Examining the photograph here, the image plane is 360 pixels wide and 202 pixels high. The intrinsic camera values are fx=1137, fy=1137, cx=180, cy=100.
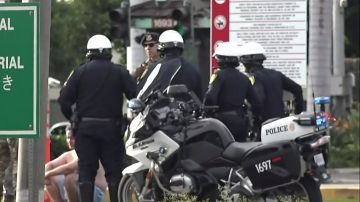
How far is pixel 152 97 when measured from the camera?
422 inches

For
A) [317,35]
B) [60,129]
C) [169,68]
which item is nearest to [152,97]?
[169,68]

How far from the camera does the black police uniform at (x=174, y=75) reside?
1105cm

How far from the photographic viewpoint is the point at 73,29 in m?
38.7

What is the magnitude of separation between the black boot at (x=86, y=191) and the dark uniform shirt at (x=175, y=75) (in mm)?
1066

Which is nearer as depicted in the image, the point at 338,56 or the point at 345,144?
the point at 345,144

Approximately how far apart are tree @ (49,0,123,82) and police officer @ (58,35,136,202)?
26.0 metres

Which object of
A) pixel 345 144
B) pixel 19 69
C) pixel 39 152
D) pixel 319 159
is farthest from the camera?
pixel 345 144

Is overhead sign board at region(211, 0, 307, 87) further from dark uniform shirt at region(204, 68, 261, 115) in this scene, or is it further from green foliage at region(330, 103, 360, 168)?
green foliage at region(330, 103, 360, 168)

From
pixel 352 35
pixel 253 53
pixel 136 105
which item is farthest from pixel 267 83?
pixel 352 35

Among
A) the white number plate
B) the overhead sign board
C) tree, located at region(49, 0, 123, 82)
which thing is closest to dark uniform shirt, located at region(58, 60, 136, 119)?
the overhead sign board

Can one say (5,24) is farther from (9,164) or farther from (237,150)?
(9,164)

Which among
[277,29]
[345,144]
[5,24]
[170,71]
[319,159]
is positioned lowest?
[345,144]

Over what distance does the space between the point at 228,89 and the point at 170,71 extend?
23.8 inches

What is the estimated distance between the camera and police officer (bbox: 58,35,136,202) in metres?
11.1
